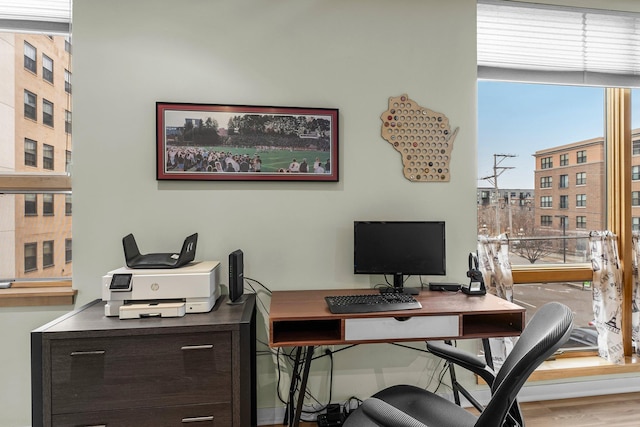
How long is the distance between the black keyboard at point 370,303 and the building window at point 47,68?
2.24 meters

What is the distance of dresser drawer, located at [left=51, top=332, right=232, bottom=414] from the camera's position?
1.44 m

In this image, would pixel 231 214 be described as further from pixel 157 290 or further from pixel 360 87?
pixel 360 87

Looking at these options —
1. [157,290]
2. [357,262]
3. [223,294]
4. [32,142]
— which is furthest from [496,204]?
[32,142]

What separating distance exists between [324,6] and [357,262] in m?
1.68

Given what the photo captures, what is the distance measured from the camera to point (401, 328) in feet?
5.46

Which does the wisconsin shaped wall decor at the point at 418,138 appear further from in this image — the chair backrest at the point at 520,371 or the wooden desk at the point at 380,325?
the chair backrest at the point at 520,371

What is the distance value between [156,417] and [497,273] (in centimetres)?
219

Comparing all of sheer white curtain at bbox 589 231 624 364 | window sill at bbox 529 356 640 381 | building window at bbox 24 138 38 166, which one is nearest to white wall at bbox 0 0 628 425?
building window at bbox 24 138 38 166

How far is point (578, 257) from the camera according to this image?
8.44ft

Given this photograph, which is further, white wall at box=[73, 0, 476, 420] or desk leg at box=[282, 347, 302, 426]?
white wall at box=[73, 0, 476, 420]

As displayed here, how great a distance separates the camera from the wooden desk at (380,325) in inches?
63.6

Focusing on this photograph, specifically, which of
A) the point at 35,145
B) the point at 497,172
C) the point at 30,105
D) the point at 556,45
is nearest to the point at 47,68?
the point at 30,105

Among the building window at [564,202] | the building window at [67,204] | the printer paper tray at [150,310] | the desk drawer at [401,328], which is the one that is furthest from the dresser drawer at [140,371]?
the building window at [564,202]

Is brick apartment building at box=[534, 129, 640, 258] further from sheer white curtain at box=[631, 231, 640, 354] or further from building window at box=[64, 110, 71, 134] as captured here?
building window at box=[64, 110, 71, 134]
